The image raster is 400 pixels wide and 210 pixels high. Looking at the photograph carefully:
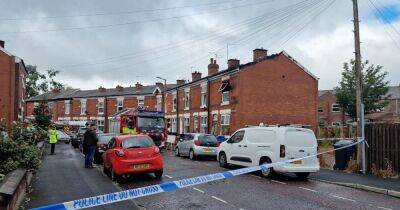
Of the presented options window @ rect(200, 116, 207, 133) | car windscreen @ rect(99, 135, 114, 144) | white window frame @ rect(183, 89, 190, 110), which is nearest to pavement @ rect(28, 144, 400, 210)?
car windscreen @ rect(99, 135, 114, 144)

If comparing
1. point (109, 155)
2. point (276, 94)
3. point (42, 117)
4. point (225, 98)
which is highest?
point (276, 94)

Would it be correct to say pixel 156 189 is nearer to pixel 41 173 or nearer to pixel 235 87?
pixel 41 173

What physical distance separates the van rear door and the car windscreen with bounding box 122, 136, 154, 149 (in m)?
4.88

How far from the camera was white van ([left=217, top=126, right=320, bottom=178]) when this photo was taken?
1484cm

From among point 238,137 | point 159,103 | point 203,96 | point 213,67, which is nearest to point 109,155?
point 238,137

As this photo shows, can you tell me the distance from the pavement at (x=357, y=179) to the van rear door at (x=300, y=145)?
1.02 m

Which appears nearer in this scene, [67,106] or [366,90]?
[366,90]

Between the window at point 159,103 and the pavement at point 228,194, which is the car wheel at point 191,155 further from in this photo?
the window at point 159,103

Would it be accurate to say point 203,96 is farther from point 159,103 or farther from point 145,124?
point 159,103

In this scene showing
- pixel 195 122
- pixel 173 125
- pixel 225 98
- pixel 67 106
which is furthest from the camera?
pixel 67 106

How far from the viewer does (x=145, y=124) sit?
29219 millimetres

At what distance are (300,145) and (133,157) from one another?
19.5 feet

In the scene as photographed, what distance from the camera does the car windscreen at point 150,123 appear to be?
2908 centimetres

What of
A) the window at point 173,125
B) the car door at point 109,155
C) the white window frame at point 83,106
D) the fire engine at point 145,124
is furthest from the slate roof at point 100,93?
the car door at point 109,155
